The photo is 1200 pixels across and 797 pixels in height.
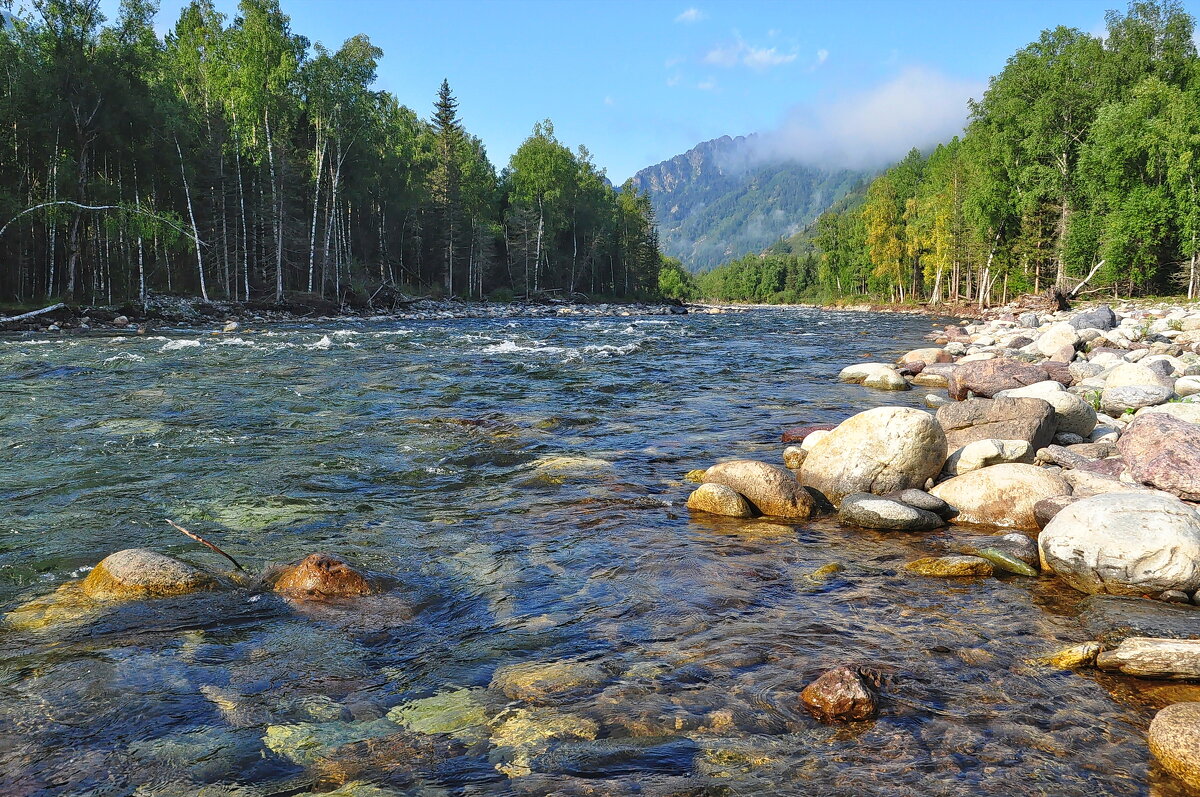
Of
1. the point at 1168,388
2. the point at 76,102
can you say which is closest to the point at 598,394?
the point at 1168,388

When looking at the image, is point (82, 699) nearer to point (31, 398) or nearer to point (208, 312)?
point (31, 398)

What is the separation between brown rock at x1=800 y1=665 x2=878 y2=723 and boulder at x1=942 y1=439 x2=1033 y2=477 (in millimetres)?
4148

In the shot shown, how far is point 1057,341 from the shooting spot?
52.8 feet

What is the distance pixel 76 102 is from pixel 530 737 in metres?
32.9

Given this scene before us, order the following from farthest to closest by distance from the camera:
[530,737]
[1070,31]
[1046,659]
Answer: [1070,31], [1046,659], [530,737]

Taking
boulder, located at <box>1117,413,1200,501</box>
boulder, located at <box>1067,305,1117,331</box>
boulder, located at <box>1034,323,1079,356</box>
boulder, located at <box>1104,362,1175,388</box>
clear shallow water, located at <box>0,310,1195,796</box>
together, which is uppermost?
boulder, located at <box>1067,305,1117,331</box>

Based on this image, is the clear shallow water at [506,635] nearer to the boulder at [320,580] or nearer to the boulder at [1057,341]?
the boulder at [320,580]

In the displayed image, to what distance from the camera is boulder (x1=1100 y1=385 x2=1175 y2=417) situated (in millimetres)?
8719

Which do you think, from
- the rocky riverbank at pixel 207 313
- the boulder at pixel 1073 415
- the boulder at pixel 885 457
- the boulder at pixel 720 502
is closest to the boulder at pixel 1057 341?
the boulder at pixel 1073 415

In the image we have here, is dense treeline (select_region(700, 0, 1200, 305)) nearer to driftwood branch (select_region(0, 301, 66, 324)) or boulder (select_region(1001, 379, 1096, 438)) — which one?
boulder (select_region(1001, 379, 1096, 438))

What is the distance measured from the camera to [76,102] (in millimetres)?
26406

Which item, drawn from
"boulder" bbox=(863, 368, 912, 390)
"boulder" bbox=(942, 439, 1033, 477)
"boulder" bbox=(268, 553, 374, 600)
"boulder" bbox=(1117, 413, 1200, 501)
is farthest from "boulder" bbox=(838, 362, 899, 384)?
"boulder" bbox=(268, 553, 374, 600)

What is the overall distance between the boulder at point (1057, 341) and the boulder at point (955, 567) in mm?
12813

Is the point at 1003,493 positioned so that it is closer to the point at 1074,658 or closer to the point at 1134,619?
the point at 1134,619
